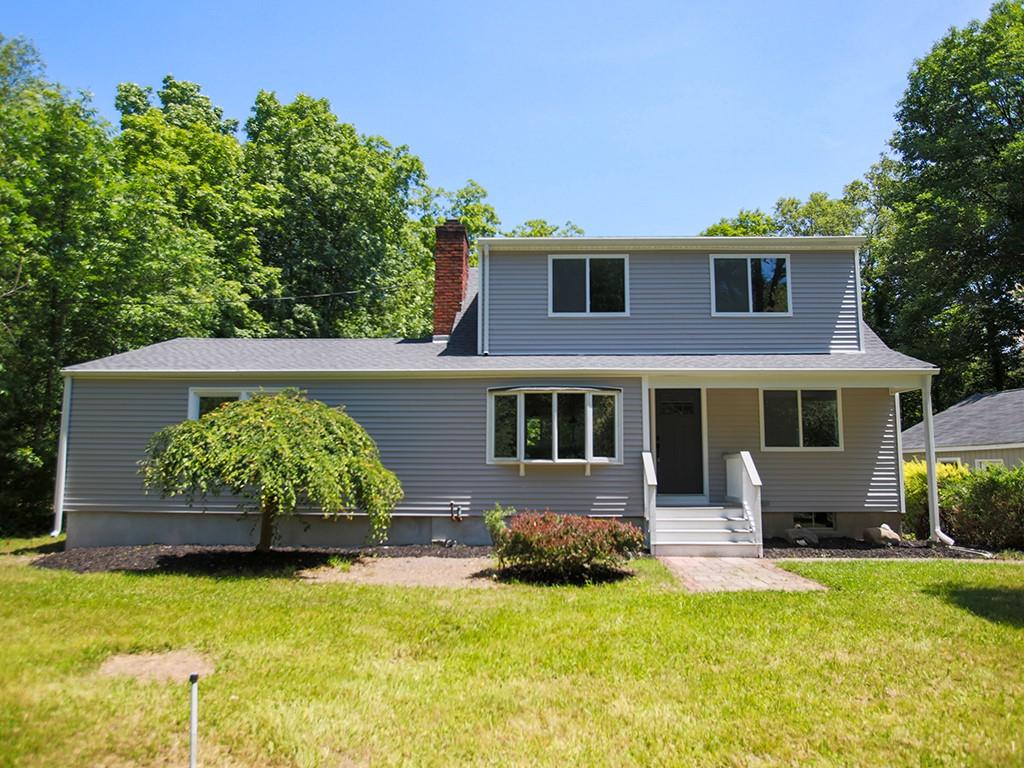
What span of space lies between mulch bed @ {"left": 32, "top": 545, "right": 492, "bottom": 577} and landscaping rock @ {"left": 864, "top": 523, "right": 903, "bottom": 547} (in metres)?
7.09

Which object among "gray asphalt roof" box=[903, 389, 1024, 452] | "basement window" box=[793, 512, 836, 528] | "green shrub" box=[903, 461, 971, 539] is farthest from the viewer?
"gray asphalt roof" box=[903, 389, 1024, 452]

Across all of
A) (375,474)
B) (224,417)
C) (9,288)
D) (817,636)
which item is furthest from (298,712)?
(9,288)

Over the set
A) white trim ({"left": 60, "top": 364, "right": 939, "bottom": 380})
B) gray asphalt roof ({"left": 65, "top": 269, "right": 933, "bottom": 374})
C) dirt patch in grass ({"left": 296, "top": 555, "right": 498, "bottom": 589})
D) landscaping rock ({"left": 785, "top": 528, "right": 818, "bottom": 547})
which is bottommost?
dirt patch in grass ({"left": 296, "top": 555, "right": 498, "bottom": 589})

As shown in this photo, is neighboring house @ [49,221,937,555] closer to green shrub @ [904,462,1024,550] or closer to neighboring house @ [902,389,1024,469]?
green shrub @ [904,462,1024,550]

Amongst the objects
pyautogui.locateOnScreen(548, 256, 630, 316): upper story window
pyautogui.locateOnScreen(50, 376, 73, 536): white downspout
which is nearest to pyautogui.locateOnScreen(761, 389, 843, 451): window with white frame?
pyautogui.locateOnScreen(548, 256, 630, 316): upper story window

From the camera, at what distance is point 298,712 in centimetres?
445

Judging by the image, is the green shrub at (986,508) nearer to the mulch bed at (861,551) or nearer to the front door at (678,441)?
→ the mulch bed at (861,551)

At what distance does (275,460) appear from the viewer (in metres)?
9.34

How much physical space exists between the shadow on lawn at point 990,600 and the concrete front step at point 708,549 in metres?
3.02

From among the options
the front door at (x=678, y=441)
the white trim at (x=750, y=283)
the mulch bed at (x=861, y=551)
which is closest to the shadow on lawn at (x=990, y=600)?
the mulch bed at (x=861, y=551)

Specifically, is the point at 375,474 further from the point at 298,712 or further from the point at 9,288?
the point at 9,288


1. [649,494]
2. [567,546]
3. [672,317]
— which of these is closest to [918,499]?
[672,317]

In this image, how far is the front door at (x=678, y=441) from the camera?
13.0 m

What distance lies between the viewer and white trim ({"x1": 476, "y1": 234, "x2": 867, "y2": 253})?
1327 centimetres
